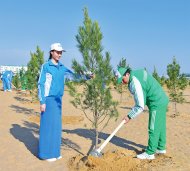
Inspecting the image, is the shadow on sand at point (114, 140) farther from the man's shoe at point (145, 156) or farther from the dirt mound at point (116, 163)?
the dirt mound at point (116, 163)

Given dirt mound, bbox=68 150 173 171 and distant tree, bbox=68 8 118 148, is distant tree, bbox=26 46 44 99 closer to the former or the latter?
distant tree, bbox=68 8 118 148

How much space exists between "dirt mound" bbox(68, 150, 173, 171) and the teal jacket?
2.86ft

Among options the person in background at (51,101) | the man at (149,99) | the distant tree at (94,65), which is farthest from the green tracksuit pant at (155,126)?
the person in background at (51,101)

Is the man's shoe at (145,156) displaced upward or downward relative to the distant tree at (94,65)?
downward

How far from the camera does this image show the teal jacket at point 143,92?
5.77 m

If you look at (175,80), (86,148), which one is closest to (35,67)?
(175,80)

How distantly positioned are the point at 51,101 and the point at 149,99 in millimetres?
1825

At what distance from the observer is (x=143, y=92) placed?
589 centimetres

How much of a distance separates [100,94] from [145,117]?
6.78 m

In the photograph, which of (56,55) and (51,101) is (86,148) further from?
(56,55)

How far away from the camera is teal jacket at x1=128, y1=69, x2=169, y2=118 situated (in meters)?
5.77

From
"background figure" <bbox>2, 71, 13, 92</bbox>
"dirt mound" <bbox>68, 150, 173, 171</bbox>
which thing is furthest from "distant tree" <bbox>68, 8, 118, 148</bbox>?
"background figure" <bbox>2, 71, 13, 92</bbox>

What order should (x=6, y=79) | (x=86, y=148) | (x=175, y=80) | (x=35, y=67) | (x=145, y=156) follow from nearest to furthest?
(x=145, y=156) < (x=86, y=148) < (x=175, y=80) < (x=35, y=67) < (x=6, y=79)

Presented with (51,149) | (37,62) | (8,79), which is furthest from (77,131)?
(8,79)
